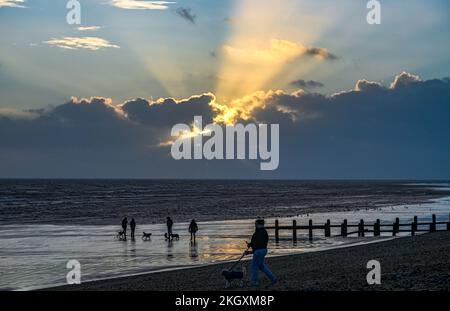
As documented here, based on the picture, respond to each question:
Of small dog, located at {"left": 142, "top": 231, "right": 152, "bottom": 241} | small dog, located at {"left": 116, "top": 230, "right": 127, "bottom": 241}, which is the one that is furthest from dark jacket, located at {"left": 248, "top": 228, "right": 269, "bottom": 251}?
small dog, located at {"left": 116, "top": 230, "right": 127, "bottom": 241}

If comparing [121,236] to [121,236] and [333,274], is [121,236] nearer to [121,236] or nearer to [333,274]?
[121,236]

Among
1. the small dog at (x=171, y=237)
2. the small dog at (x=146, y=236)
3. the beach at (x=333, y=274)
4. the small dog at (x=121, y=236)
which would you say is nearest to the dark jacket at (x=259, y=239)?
the beach at (x=333, y=274)

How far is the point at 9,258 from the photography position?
28750mm

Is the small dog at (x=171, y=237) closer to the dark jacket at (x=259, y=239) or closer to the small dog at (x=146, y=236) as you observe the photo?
the small dog at (x=146, y=236)

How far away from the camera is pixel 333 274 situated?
724 inches

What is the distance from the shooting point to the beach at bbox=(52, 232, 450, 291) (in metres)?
15.7

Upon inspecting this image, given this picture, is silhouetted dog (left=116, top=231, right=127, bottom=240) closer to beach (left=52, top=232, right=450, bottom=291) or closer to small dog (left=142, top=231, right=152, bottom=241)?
small dog (left=142, top=231, right=152, bottom=241)

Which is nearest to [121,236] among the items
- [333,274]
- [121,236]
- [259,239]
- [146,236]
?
[121,236]

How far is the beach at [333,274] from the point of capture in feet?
51.6
